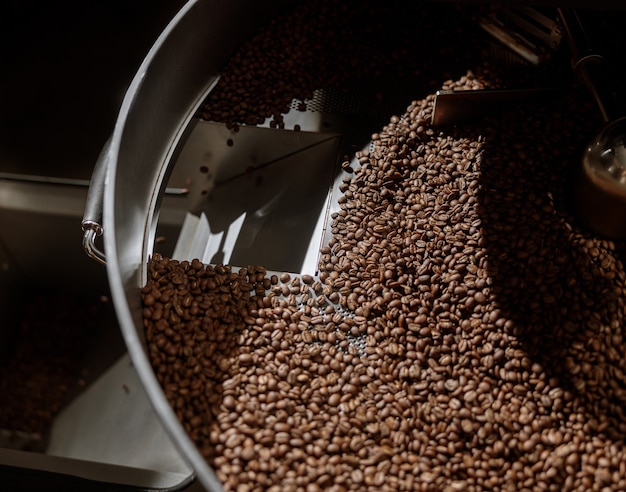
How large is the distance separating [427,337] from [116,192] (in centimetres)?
59

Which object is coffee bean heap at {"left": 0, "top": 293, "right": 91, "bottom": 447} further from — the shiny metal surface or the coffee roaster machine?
the shiny metal surface

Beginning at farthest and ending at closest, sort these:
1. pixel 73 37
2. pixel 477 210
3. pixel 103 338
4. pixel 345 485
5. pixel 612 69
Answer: pixel 73 37 → pixel 103 338 → pixel 612 69 → pixel 477 210 → pixel 345 485

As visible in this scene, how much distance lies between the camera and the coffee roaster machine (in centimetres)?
112

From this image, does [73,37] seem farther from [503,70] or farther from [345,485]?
[345,485]

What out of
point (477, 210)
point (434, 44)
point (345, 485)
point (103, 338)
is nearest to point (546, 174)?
point (477, 210)

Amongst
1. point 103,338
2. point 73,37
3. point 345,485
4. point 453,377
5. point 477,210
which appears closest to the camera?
point 345,485

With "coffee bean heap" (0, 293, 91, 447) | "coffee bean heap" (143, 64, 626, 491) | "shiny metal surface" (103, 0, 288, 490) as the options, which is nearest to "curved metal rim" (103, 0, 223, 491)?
"shiny metal surface" (103, 0, 288, 490)

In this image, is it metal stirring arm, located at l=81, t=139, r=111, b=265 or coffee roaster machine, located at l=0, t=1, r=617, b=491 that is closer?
metal stirring arm, located at l=81, t=139, r=111, b=265

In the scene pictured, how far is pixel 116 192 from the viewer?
0.94m

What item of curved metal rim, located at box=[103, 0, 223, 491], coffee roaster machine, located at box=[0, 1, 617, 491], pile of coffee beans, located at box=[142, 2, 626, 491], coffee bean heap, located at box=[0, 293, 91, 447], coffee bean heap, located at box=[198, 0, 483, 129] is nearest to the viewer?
curved metal rim, located at box=[103, 0, 223, 491]

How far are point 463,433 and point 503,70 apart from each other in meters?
0.83

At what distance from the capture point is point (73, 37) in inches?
71.3

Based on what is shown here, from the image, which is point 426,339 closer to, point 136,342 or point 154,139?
point 136,342

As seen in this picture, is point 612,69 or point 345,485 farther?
point 612,69
